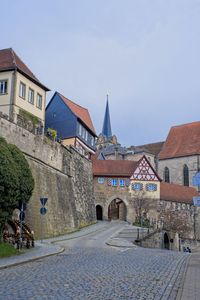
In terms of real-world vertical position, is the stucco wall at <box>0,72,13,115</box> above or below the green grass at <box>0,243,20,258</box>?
above

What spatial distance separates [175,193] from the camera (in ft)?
192

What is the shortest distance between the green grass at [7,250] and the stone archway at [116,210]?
38.7 meters

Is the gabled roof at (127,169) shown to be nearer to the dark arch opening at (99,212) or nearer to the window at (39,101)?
the dark arch opening at (99,212)

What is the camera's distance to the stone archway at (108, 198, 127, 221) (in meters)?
54.1

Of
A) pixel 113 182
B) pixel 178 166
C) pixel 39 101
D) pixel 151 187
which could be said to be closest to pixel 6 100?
pixel 39 101

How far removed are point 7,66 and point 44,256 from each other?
76.8ft

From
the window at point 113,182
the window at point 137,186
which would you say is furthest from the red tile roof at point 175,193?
the window at point 113,182

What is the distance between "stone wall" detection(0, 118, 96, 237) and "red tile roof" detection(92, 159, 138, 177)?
262 inches

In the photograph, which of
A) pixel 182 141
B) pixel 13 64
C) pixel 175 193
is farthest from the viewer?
pixel 182 141

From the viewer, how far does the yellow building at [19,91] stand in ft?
113

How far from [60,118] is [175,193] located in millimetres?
20092

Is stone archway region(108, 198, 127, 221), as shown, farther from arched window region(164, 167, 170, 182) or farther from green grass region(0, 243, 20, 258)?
green grass region(0, 243, 20, 258)

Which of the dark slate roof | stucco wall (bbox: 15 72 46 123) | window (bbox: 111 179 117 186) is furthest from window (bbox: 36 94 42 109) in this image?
the dark slate roof

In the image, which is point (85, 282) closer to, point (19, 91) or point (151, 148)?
point (19, 91)
